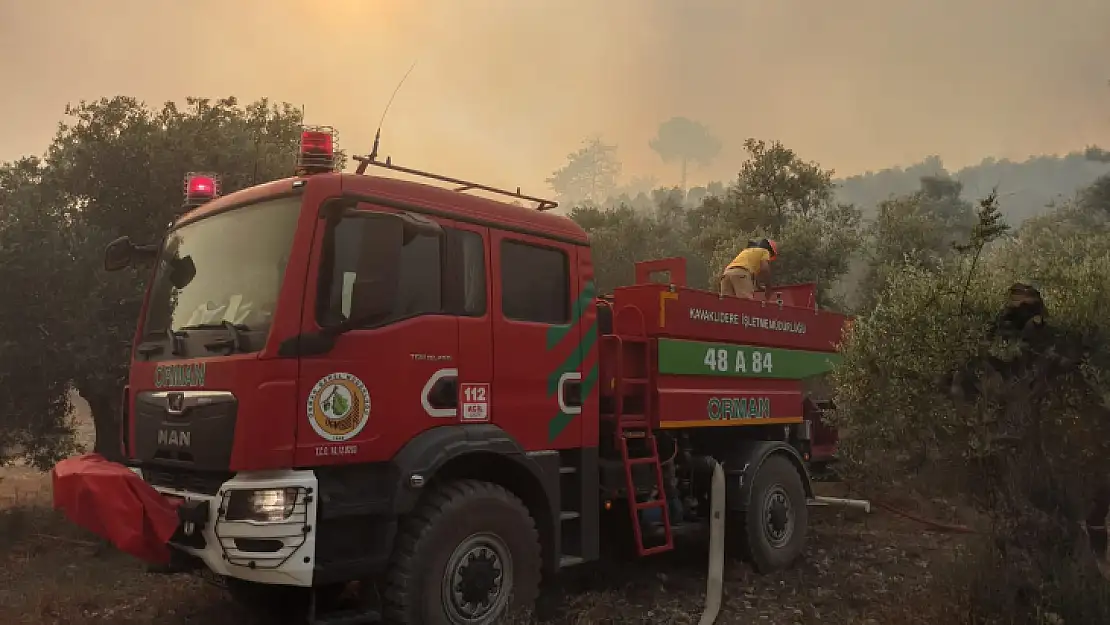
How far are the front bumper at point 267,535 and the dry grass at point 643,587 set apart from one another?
200 cm

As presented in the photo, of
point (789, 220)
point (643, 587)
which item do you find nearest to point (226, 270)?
point (643, 587)

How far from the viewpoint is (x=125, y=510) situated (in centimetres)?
450

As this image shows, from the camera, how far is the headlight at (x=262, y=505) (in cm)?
439

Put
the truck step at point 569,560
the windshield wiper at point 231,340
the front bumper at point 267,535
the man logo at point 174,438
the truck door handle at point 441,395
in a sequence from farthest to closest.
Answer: the truck step at point 569,560 → the truck door handle at point 441,395 → the man logo at point 174,438 → the windshield wiper at point 231,340 → the front bumper at point 267,535

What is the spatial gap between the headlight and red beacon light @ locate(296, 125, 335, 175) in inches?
83.5

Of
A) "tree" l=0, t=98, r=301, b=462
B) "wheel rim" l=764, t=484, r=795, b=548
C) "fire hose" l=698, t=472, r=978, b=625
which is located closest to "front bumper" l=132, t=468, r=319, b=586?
"fire hose" l=698, t=472, r=978, b=625

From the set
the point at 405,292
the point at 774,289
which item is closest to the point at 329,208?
the point at 405,292

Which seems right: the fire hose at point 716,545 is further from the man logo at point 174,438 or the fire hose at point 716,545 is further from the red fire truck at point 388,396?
the man logo at point 174,438

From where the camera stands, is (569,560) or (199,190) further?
(199,190)

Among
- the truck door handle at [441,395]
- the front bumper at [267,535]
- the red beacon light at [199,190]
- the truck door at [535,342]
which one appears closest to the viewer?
the front bumper at [267,535]

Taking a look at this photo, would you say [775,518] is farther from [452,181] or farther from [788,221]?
[788,221]

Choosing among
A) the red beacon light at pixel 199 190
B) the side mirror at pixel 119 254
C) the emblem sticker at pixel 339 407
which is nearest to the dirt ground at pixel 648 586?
the emblem sticker at pixel 339 407

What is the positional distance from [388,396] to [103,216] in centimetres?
1026

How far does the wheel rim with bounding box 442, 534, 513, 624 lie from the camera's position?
16.3 ft
